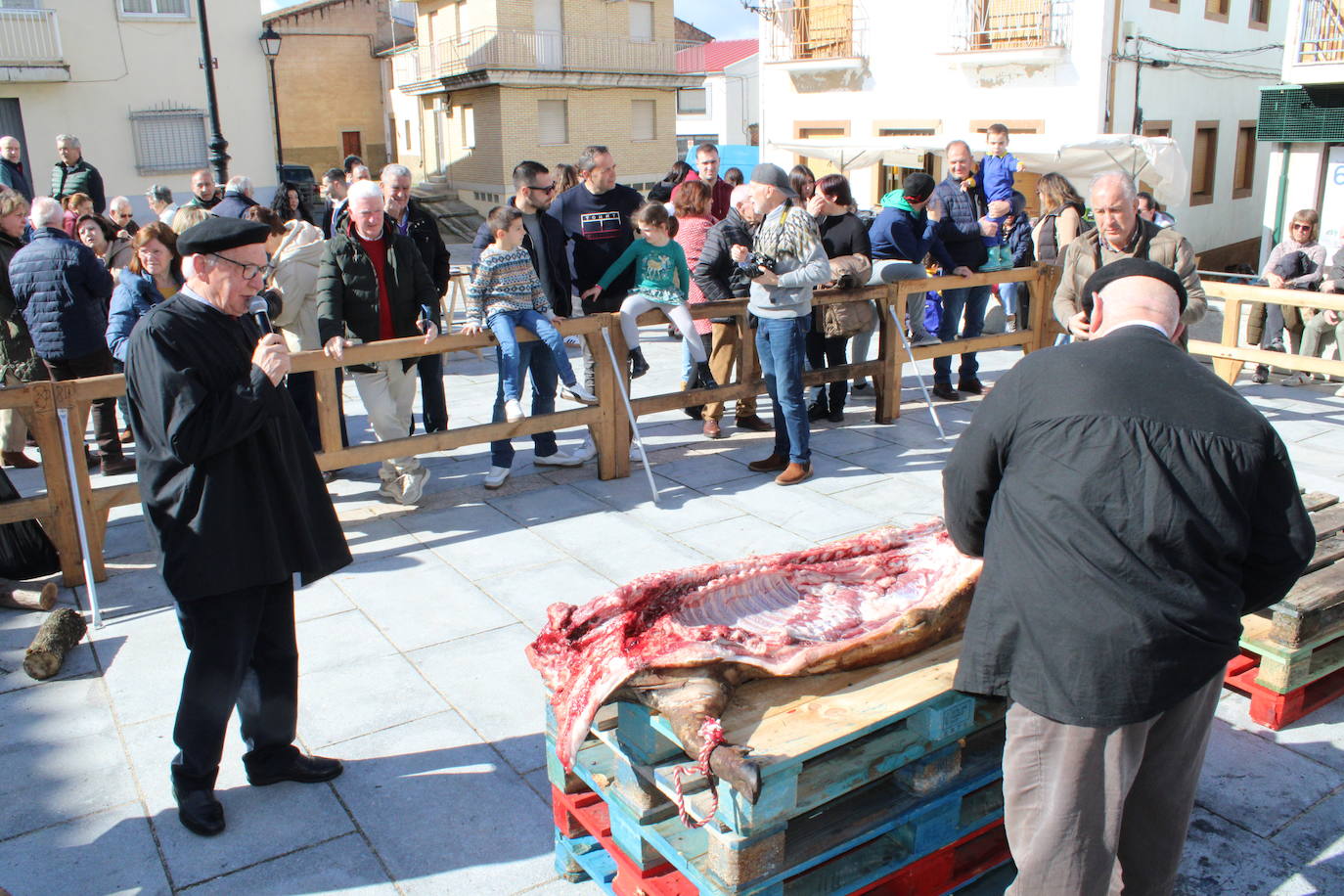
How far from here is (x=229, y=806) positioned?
3715mm

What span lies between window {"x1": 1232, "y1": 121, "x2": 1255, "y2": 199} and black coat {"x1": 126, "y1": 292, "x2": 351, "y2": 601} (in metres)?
25.9

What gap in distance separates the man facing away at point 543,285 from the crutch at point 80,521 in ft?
7.91

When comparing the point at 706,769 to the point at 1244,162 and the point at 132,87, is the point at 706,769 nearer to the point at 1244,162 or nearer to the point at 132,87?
the point at 1244,162

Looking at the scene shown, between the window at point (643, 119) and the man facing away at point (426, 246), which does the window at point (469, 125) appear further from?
the man facing away at point (426, 246)

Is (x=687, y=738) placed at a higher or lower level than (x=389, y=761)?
higher

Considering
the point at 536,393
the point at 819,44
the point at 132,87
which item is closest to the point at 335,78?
the point at 132,87

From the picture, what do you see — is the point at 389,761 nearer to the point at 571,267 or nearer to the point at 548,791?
the point at 548,791

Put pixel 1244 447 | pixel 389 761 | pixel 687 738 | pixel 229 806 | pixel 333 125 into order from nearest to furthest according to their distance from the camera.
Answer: pixel 1244 447, pixel 687 738, pixel 229 806, pixel 389 761, pixel 333 125

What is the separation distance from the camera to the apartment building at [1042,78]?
65.7ft

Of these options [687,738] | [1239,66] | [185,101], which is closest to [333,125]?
[185,101]

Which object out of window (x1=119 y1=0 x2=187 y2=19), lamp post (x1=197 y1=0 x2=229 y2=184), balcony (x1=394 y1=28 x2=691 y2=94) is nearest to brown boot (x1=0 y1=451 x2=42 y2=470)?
lamp post (x1=197 y1=0 x2=229 y2=184)

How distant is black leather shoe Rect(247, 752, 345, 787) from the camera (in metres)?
3.81

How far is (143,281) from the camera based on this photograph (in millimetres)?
6559

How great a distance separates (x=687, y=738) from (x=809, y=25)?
24664 millimetres
